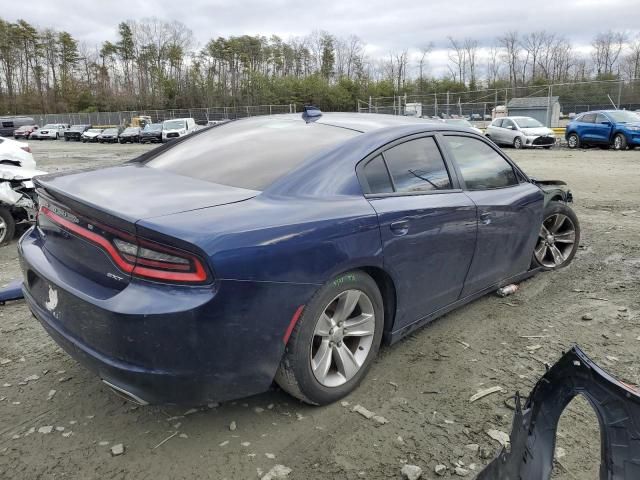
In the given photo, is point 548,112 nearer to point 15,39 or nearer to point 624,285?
point 624,285

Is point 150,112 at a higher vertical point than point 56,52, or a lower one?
lower

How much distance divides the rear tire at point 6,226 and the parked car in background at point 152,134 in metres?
32.4

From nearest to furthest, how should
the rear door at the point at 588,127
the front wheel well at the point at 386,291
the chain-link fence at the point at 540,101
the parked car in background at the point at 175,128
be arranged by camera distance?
the front wheel well at the point at 386,291, the rear door at the point at 588,127, the chain-link fence at the point at 540,101, the parked car in background at the point at 175,128

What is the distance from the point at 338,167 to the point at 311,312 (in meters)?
0.85

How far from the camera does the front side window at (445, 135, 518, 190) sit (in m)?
3.63

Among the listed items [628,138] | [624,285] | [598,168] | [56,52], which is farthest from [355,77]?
[624,285]

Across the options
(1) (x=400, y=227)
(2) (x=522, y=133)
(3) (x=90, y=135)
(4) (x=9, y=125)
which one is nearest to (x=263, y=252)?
(1) (x=400, y=227)

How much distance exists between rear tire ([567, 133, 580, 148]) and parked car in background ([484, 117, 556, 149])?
648mm

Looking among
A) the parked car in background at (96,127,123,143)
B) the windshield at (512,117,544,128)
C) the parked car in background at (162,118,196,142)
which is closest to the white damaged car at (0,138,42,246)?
the windshield at (512,117,544,128)

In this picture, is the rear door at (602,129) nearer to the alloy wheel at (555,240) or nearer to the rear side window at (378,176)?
the alloy wheel at (555,240)

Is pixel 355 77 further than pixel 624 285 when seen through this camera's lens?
Yes

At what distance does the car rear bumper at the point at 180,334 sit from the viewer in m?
2.15

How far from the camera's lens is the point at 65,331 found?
2.49 m

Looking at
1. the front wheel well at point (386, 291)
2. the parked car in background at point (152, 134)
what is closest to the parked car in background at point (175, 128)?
the parked car in background at point (152, 134)
